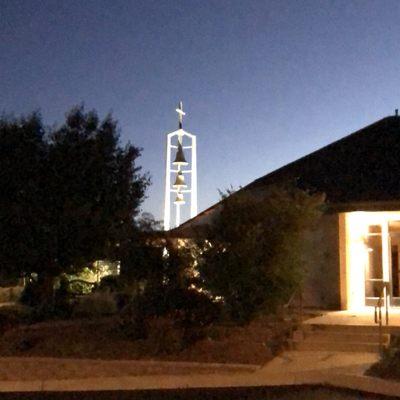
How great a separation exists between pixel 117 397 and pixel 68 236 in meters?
8.46

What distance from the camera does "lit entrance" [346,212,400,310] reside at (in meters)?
19.7

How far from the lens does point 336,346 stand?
1520cm

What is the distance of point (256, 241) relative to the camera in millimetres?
14828

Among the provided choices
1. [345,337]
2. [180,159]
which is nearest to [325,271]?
[345,337]

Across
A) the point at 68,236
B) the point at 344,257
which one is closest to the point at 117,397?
the point at 68,236

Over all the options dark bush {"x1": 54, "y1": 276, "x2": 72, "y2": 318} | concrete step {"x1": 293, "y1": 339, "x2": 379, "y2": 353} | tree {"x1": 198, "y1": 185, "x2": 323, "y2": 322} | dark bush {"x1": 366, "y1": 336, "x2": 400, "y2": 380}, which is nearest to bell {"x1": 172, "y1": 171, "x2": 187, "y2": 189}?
dark bush {"x1": 54, "y1": 276, "x2": 72, "y2": 318}

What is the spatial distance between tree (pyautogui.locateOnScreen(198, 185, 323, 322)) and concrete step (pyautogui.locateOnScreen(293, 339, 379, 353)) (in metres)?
0.93

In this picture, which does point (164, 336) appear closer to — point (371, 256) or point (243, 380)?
point (243, 380)

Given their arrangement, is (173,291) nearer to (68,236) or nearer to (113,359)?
(113,359)

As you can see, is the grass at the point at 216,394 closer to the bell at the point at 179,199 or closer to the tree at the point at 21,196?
the tree at the point at 21,196

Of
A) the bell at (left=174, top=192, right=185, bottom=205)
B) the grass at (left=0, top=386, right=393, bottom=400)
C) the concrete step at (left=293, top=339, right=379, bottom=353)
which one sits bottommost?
the grass at (left=0, top=386, right=393, bottom=400)

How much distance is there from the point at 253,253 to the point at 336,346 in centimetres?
246

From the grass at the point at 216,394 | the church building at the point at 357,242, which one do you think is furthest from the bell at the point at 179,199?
the grass at the point at 216,394

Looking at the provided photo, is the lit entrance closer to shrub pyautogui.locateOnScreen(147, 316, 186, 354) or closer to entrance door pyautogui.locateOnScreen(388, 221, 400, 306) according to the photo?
entrance door pyautogui.locateOnScreen(388, 221, 400, 306)
